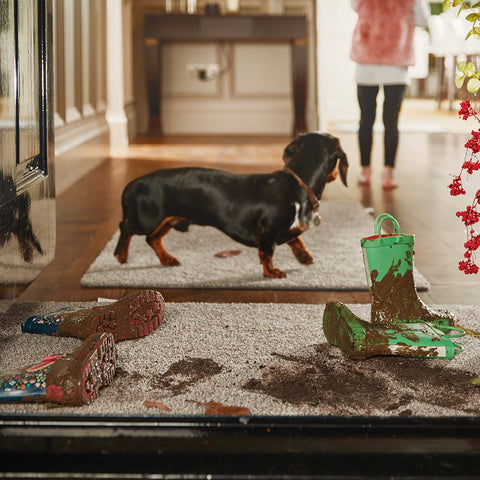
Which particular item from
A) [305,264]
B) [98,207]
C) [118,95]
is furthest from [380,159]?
[305,264]

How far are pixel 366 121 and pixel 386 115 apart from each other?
100mm

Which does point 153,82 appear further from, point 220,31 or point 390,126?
point 390,126

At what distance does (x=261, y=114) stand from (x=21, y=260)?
5185 mm

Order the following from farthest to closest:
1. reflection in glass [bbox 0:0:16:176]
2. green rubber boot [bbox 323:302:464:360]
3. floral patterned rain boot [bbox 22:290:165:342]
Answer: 1. floral patterned rain boot [bbox 22:290:165:342]
2. green rubber boot [bbox 323:302:464:360]
3. reflection in glass [bbox 0:0:16:176]

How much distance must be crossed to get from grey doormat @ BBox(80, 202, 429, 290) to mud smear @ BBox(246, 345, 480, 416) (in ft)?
1.82

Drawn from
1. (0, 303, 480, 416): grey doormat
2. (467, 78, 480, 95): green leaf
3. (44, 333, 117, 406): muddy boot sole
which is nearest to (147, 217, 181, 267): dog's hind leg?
(0, 303, 480, 416): grey doormat

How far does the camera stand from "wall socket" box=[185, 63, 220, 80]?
636 centimetres

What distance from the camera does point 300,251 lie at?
7.00 ft

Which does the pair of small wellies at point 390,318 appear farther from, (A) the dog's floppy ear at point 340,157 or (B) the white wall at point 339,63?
(B) the white wall at point 339,63

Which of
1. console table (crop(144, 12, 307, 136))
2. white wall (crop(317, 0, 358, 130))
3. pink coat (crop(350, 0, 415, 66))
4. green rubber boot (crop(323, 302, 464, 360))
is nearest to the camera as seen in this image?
green rubber boot (crop(323, 302, 464, 360))

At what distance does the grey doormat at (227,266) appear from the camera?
6.42 feet

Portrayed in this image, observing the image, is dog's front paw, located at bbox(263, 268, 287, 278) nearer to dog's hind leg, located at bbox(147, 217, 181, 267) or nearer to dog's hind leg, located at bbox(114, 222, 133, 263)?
dog's hind leg, located at bbox(147, 217, 181, 267)

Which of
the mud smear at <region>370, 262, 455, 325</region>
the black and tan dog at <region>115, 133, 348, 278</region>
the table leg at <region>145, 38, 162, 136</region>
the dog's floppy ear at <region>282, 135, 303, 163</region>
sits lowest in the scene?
the mud smear at <region>370, 262, 455, 325</region>

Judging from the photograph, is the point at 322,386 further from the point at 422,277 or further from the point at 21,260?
the point at 422,277
